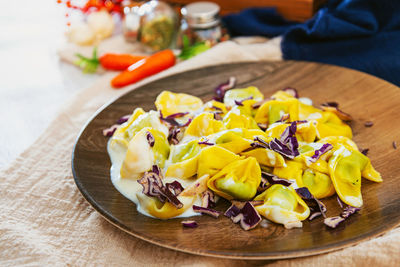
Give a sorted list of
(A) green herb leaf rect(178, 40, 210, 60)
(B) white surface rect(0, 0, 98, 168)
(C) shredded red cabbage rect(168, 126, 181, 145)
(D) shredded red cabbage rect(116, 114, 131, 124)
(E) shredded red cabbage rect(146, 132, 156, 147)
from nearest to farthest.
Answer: (E) shredded red cabbage rect(146, 132, 156, 147) < (C) shredded red cabbage rect(168, 126, 181, 145) < (D) shredded red cabbage rect(116, 114, 131, 124) < (B) white surface rect(0, 0, 98, 168) < (A) green herb leaf rect(178, 40, 210, 60)

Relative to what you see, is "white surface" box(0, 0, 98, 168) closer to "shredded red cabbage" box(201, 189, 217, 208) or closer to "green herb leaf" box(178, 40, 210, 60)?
"green herb leaf" box(178, 40, 210, 60)

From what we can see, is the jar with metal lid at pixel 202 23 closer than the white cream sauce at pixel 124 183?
No

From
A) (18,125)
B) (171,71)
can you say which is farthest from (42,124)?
(171,71)

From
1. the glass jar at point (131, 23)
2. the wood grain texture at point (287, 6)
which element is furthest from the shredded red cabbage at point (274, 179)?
the glass jar at point (131, 23)

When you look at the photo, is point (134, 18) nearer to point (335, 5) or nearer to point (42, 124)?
point (42, 124)

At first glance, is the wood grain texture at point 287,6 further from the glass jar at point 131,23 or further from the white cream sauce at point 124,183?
the white cream sauce at point 124,183

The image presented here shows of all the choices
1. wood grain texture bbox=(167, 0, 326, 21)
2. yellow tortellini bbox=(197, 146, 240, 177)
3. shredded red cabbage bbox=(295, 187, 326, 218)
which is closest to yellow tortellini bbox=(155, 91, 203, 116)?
yellow tortellini bbox=(197, 146, 240, 177)
